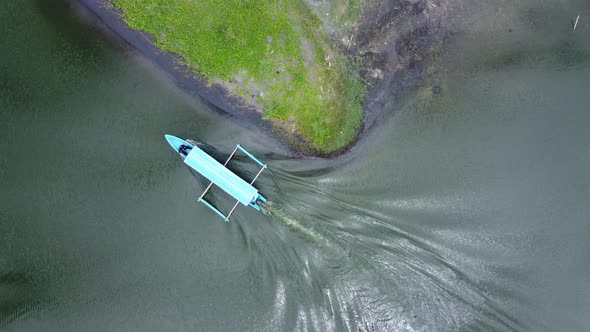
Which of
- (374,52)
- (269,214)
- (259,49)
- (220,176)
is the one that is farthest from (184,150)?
(374,52)

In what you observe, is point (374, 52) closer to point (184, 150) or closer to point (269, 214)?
point (269, 214)

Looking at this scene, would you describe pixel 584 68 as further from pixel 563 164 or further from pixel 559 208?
pixel 559 208

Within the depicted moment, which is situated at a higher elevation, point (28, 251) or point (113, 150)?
point (113, 150)

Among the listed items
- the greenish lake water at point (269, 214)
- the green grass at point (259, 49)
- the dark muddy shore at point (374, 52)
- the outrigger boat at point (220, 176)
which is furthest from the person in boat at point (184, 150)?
the green grass at point (259, 49)

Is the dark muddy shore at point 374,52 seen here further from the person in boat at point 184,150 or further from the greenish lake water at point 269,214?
the person in boat at point 184,150

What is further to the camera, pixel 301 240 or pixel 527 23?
pixel 527 23

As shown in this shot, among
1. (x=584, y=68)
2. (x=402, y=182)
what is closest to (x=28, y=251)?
(x=402, y=182)

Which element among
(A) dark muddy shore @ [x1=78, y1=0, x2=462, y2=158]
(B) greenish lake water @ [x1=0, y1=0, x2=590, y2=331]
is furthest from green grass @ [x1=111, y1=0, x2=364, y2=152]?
(B) greenish lake water @ [x1=0, y1=0, x2=590, y2=331]
